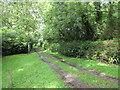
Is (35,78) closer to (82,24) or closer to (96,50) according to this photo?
(96,50)

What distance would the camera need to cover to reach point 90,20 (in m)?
7.53

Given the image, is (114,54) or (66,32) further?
(66,32)

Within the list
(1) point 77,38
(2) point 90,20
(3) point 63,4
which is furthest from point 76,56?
(3) point 63,4

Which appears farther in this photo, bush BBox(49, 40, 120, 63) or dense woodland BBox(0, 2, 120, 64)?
dense woodland BBox(0, 2, 120, 64)

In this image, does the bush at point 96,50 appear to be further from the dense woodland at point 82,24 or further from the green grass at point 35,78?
the green grass at point 35,78

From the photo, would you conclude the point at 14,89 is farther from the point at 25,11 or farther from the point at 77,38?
the point at 25,11

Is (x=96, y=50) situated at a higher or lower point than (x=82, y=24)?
lower

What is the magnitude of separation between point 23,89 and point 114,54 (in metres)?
4.92

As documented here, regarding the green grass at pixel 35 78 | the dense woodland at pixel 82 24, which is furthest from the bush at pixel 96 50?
the green grass at pixel 35 78

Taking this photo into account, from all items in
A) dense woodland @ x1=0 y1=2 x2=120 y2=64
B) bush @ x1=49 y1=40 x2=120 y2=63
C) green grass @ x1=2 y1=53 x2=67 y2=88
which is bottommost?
green grass @ x1=2 y1=53 x2=67 y2=88

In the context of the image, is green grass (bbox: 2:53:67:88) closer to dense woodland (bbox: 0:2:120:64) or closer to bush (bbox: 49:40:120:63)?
dense woodland (bbox: 0:2:120:64)

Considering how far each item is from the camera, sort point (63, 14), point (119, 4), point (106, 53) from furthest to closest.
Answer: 1. point (63, 14)
2. point (119, 4)
3. point (106, 53)

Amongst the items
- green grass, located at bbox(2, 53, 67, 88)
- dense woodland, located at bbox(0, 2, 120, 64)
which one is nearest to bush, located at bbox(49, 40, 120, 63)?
dense woodland, located at bbox(0, 2, 120, 64)

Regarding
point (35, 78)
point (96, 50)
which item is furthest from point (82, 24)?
point (35, 78)
